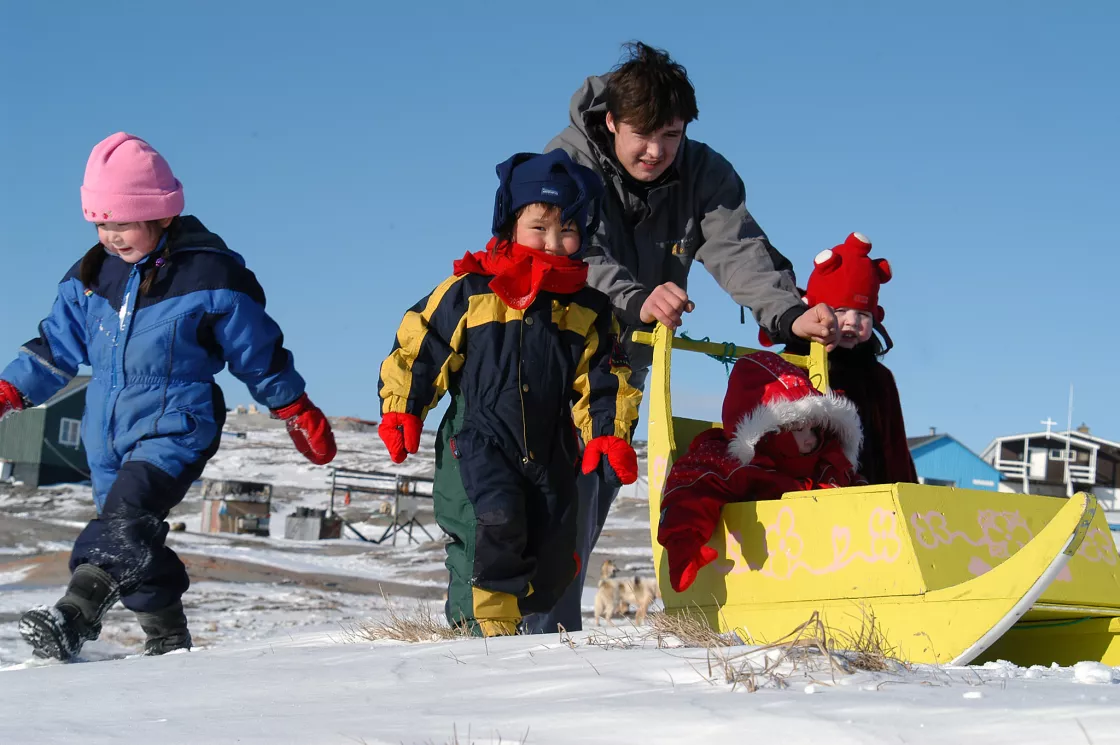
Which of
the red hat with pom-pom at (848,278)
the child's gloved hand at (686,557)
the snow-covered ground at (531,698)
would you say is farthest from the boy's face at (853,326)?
the snow-covered ground at (531,698)

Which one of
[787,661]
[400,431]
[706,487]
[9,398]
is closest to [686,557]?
[706,487]

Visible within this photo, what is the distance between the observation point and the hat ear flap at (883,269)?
502 cm

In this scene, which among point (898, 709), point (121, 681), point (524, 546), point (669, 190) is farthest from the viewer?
point (669, 190)

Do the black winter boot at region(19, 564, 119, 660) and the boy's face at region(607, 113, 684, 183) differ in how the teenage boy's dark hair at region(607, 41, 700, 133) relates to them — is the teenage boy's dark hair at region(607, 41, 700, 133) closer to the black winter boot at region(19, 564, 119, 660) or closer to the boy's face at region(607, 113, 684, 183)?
the boy's face at region(607, 113, 684, 183)

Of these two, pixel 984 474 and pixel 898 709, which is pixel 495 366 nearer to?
pixel 898 709

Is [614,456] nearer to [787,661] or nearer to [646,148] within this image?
[646,148]

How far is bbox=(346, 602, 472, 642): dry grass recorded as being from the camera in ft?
12.1

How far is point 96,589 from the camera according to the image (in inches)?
160

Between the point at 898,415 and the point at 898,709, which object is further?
the point at 898,415

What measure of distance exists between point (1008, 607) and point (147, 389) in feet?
9.94

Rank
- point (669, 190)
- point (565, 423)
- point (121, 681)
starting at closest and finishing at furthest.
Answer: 1. point (121, 681)
2. point (565, 423)
3. point (669, 190)

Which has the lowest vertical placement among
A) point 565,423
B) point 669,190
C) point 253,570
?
point 253,570

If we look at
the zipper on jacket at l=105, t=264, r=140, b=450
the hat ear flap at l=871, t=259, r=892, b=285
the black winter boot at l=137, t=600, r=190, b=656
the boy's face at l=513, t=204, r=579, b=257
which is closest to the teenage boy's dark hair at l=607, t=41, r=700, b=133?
the boy's face at l=513, t=204, r=579, b=257

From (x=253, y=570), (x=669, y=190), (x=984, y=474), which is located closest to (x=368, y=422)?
(x=984, y=474)
